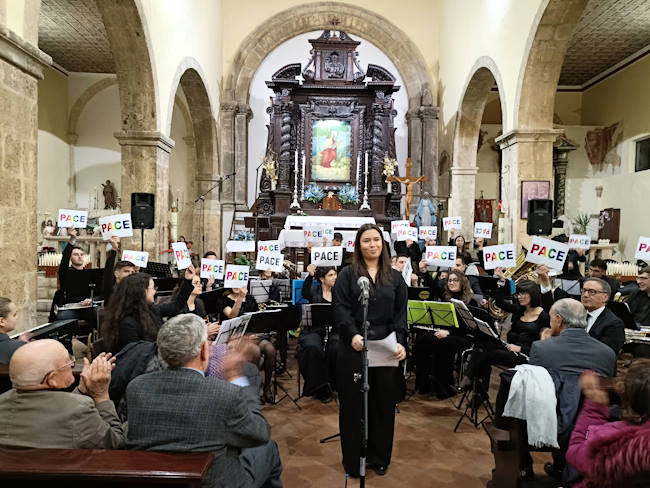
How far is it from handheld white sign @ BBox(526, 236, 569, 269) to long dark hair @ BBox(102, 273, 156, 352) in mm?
4492

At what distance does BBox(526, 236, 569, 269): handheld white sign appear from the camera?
249 inches

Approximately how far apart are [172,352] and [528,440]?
236 cm

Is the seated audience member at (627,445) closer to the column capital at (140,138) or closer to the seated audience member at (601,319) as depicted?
the seated audience member at (601,319)

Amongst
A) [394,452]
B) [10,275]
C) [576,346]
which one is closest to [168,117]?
[10,275]

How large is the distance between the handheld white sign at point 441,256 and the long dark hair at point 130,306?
4.53 m

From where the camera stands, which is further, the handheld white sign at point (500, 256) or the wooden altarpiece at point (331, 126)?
the wooden altarpiece at point (331, 126)

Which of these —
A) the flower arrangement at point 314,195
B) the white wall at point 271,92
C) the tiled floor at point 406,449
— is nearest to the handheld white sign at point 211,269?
the tiled floor at point 406,449

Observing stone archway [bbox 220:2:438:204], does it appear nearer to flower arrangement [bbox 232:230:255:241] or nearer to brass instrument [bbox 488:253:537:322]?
flower arrangement [bbox 232:230:255:241]

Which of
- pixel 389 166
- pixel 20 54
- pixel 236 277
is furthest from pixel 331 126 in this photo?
pixel 20 54

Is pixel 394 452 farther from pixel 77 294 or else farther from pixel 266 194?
pixel 266 194

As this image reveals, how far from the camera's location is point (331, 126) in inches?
612

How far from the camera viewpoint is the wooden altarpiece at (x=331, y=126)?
15273mm

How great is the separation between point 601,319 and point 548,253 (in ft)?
6.04

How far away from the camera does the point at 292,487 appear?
388 centimetres
